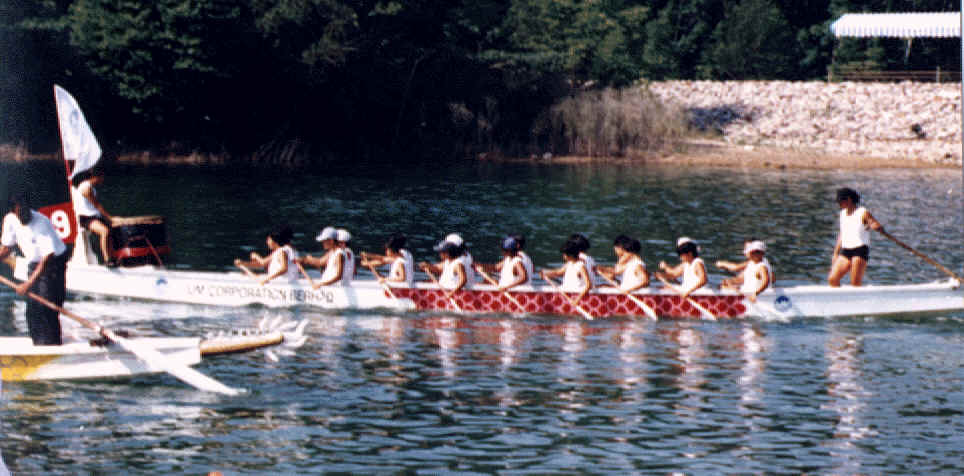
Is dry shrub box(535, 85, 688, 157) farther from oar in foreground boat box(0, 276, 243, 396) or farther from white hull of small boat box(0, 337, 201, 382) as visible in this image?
oar in foreground boat box(0, 276, 243, 396)

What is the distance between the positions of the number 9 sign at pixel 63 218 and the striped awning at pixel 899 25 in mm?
58963

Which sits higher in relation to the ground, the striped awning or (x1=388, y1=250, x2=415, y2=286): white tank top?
the striped awning

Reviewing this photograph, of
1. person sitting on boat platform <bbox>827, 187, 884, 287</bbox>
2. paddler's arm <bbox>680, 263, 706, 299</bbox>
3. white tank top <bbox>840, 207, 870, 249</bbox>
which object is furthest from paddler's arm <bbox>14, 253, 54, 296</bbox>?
white tank top <bbox>840, 207, 870, 249</bbox>

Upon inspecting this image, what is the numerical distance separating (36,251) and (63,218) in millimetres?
7325

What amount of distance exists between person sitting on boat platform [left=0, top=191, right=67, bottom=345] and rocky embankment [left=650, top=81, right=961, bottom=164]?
52112 mm

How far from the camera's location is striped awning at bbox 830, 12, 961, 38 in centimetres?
7650

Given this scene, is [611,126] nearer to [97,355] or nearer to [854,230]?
[854,230]

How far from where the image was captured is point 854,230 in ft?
84.4

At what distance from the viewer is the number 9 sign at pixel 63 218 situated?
25.7 metres

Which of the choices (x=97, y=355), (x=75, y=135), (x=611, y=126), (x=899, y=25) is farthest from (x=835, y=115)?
(x=97, y=355)

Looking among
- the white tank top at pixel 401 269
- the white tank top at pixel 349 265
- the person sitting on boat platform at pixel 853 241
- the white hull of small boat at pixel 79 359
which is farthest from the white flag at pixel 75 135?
the person sitting on boat platform at pixel 853 241

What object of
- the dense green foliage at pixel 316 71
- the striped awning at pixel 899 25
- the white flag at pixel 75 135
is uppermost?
the striped awning at pixel 899 25

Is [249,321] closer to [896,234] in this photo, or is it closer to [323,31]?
[896,234]

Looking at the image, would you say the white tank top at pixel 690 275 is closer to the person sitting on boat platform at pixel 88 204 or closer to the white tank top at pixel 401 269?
the white tank top at pixel 401 269
